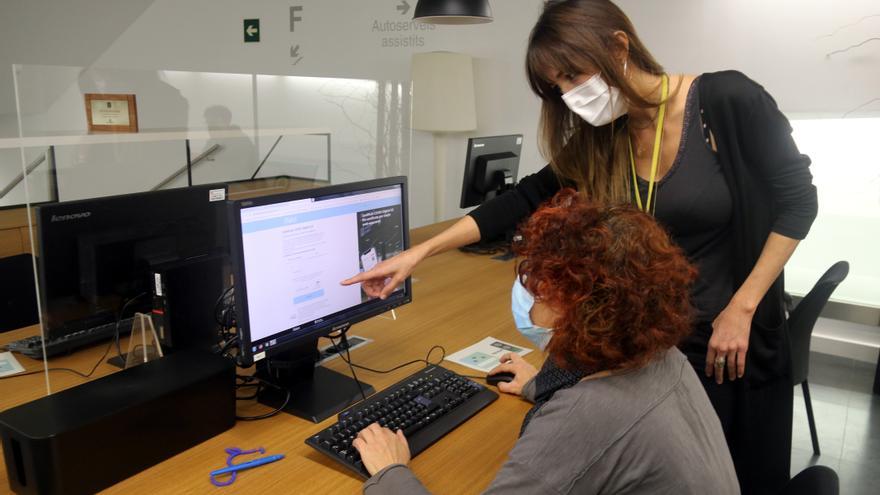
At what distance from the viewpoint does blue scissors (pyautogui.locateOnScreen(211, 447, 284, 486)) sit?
118 cm

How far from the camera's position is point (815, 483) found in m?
1.03

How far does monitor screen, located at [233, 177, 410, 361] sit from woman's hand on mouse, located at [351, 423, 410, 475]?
10.6 inches

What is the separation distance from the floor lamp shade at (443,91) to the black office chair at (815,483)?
3.66 m

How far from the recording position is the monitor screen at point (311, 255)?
4.25ft

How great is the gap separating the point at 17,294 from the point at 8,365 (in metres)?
0.82

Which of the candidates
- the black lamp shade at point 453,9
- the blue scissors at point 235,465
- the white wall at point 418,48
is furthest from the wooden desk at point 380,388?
the black lamp shade at point 453,9

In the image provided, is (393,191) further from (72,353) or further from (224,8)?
(224,8)

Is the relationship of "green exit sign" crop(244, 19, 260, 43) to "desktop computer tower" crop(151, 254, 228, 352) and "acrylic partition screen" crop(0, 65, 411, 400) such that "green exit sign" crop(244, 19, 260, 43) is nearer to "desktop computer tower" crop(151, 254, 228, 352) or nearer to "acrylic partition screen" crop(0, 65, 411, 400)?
"acrylic partition screen" crop(0, 65, 411, 400)

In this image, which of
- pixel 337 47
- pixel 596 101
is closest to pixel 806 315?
pixel 596 101

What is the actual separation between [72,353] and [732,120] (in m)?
1.73

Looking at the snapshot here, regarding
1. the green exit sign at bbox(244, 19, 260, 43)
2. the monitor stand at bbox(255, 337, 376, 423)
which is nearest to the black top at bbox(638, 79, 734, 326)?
the monitor stand at bbox(255, 337, 376, 423)

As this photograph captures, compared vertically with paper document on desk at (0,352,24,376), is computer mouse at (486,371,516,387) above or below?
below

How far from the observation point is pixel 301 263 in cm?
140

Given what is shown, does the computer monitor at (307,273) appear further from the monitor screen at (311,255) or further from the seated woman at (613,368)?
the seated woman at (613,368)
